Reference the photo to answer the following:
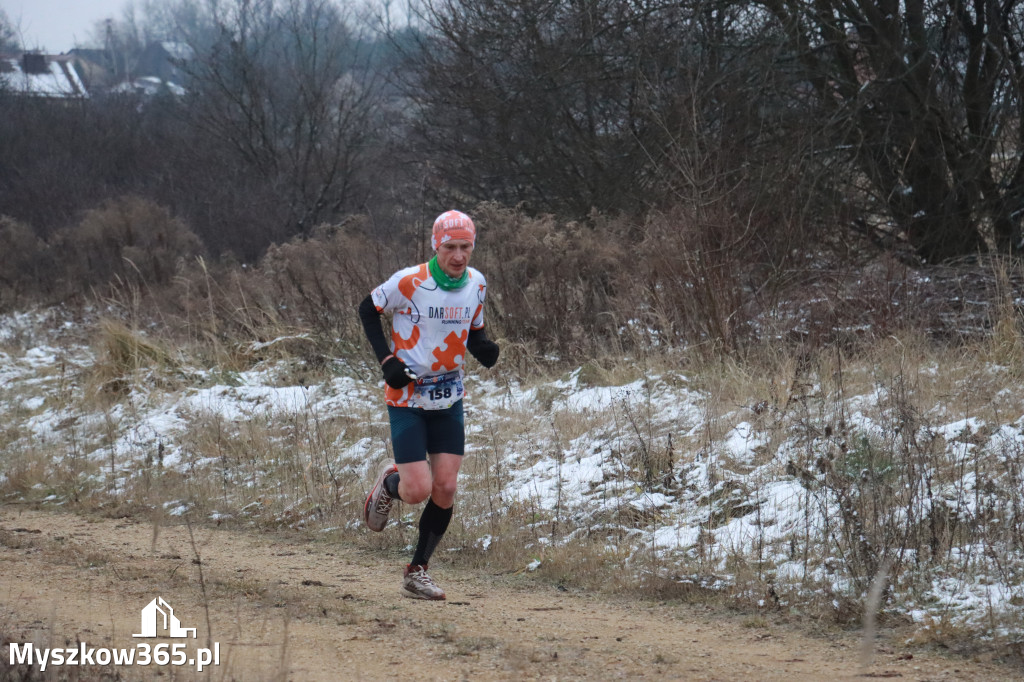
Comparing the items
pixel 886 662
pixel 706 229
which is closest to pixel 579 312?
pixel 706 229

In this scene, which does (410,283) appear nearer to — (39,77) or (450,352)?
(450,352)

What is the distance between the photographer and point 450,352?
559 cm

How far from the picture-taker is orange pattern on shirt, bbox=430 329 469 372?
5566 millimetres

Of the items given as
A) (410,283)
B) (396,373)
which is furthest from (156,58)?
(396,373)

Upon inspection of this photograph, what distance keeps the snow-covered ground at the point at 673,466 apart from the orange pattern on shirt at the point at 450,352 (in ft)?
5.94

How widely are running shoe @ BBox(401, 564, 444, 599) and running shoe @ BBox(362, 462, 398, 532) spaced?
359mm

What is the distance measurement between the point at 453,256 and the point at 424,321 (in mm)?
373

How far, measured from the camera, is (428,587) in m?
5.90

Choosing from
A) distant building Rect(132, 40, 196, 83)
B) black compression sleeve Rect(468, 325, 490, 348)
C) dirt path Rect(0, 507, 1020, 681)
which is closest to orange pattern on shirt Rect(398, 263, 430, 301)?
black compression sleeve Rect(468, 325, 490, 348)

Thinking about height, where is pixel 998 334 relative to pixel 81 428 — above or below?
above

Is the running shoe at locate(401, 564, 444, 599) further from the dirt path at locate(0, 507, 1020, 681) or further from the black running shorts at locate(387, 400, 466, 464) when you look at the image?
the black running shorts at locate(387, 400, 466, 464)

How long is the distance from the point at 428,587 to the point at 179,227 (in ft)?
61.6

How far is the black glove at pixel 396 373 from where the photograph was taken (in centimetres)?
542

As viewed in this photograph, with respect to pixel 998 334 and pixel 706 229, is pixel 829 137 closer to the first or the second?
→ pixel 706 229
